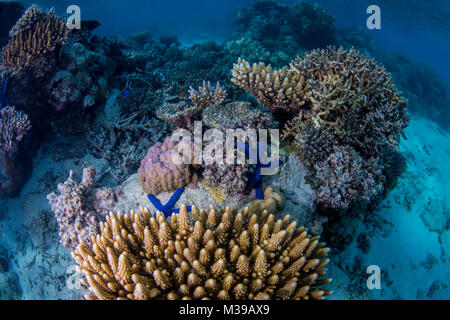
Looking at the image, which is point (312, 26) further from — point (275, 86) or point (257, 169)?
point (257, 169)

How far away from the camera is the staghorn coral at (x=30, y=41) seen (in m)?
5.85

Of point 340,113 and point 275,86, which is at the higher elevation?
point 275,86

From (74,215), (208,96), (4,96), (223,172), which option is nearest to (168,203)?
(223,172)

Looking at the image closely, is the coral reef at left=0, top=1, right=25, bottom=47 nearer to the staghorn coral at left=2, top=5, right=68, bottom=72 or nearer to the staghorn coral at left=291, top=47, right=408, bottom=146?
the staghorn coral at left=2, top=5, right=68, bottom=72

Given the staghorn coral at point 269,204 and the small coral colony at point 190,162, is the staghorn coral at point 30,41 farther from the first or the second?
the staghorn coral at point 269,204

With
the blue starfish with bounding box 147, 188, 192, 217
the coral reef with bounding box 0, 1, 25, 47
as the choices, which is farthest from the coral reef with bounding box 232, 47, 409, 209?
the coral reef with bounding box 0, 1, 25, 47

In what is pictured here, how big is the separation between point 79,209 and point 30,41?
489cm

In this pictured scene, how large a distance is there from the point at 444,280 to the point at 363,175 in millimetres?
4906

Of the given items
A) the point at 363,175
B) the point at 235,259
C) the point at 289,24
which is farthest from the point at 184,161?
the point at 289,24

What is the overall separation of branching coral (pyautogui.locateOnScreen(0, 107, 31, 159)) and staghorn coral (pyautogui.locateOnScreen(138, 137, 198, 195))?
4.29m

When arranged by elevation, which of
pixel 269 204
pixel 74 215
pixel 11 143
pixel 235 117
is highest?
pixel 235 117

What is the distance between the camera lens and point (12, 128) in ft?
18.9

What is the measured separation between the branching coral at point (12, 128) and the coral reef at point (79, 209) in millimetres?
2686
